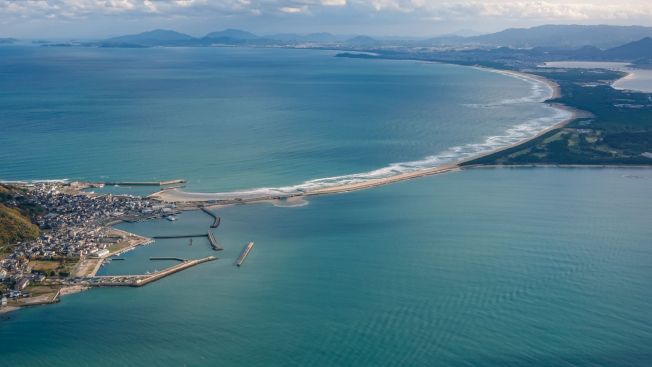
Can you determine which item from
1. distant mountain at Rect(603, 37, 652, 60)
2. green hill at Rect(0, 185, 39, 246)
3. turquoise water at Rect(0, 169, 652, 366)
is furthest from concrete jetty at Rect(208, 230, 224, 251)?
distant mountain at Rect(603, 37, 652, 60)

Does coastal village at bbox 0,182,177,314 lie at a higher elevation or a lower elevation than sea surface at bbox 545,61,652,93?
lower

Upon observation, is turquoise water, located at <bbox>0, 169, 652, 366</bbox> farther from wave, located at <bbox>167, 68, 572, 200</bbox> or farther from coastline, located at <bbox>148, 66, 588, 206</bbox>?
wave, located at <bbox>167, 68, 572, 200</bbox>

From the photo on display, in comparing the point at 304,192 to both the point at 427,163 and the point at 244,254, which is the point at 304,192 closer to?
the point at 244,254

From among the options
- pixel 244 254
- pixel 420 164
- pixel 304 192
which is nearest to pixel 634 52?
pixel 420 164

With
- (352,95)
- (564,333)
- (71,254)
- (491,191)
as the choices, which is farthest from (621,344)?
(352,95)

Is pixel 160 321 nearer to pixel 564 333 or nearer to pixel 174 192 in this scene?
pixel 564 333

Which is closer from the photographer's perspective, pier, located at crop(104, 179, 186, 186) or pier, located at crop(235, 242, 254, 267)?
pier, located at crop(235, 242, 254, 267)

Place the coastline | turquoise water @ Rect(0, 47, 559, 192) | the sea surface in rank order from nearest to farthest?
1. the coastline
2. turquoise water @ Rect(0, 47, 559, 192)
3. the sea surface
